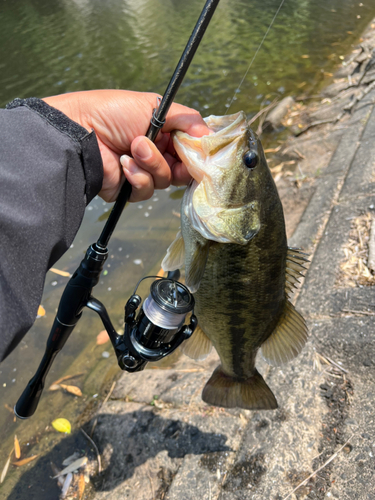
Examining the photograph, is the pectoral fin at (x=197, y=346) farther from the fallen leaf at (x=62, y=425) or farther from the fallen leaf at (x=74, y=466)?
the fallen leaf at (x=62, y=425)

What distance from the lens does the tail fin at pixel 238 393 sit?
7.24ft

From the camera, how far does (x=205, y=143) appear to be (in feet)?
5.86

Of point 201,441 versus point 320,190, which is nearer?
point 201,441

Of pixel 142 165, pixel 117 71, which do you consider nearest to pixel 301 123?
pixel 117 71

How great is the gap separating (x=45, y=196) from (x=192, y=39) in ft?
3.05

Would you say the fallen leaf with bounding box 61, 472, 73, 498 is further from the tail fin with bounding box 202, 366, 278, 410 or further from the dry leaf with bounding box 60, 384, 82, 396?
the tail fin with bounding box 202, 366, 278, 410

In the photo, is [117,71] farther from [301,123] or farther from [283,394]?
[283,394]

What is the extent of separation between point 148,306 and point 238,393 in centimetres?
92

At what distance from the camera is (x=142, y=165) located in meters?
1.96

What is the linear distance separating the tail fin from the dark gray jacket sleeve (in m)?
1.33

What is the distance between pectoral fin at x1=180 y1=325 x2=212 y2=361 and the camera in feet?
7.54

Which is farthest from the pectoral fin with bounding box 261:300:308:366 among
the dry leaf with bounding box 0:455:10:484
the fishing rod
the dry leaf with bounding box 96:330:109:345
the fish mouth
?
the dry leaf with bounding box 0:455:10:484

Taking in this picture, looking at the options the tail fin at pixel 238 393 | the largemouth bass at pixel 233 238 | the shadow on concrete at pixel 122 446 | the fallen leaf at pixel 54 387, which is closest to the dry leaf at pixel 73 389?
the fallen leaf at pixel 54 387

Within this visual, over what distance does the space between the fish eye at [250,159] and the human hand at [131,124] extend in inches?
10.3
